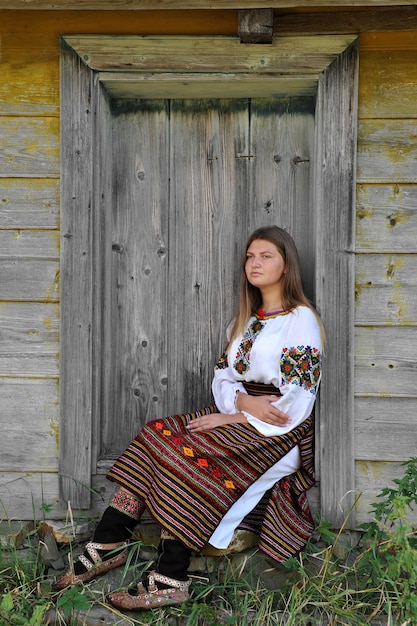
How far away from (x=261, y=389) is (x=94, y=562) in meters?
0.98

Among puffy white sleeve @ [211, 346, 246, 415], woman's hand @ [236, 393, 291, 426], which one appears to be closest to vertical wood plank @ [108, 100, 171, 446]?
puffy white sleeve @ [211, 346, 246, 415]

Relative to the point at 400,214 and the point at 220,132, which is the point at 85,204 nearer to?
the point at 220,132

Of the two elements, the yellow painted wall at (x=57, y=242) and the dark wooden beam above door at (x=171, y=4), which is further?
the yellow painted wall at (x=57, y=242)

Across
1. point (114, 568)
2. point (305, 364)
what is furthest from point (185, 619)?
point (305, 364)

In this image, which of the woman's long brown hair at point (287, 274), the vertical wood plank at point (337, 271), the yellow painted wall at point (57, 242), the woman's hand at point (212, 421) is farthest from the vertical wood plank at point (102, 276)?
the vertical wood plank at point (337, 271)

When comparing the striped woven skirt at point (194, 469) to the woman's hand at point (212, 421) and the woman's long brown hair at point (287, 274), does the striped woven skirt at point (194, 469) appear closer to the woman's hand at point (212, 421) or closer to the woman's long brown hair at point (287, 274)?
the woman's hand at point (212, 421)

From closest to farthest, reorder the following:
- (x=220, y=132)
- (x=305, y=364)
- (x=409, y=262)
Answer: (x=305, y=364) → (x=409, y=262) → (x=220, y=132)

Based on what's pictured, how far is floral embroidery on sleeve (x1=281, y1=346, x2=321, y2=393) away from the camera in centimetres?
284

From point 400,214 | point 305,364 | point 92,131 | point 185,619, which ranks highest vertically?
point 92,131

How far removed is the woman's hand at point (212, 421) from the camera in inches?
116

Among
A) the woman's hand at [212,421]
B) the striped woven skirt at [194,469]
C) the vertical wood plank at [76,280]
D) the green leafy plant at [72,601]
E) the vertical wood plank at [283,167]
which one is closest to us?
the green leafy plant at [72,601]

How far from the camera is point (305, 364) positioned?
2.85 metres

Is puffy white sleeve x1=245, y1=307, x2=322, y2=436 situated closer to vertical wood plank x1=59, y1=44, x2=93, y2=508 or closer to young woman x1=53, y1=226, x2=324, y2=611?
young woman x1=53, y1=226, x2=324, y2=611

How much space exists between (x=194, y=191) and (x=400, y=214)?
953 mm
